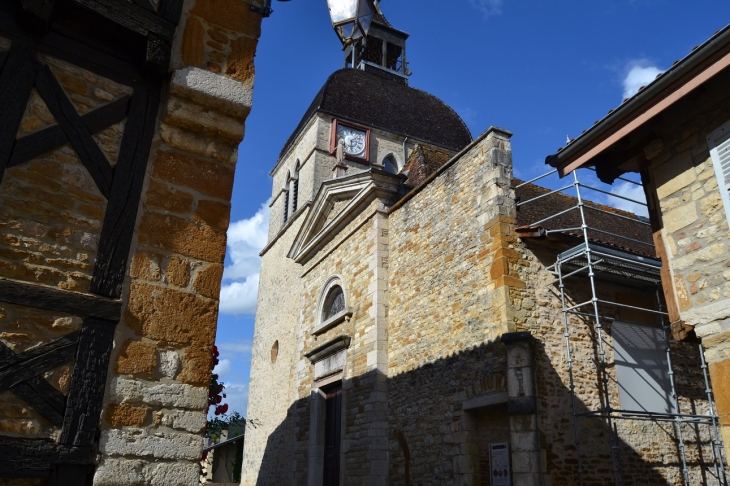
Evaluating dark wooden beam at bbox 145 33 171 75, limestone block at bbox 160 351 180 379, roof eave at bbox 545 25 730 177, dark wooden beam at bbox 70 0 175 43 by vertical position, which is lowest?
limestone block at bbox 160 351 180 379

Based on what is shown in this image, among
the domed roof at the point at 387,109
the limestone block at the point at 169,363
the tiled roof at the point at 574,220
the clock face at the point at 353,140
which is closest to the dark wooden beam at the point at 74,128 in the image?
the limestone block at the point at 169,363

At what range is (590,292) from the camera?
8.29 meters

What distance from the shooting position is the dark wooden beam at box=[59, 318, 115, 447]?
276 centimetres

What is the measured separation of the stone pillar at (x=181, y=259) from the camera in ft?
9.70

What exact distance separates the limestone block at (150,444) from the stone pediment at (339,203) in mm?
8045

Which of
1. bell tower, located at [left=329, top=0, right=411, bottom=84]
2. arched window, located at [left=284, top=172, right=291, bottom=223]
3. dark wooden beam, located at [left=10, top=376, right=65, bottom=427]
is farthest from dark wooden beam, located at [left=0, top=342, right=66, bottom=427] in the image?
bell tower, located at [left=329, top=0, right=411, bottom=84]

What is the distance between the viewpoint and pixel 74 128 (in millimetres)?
3172

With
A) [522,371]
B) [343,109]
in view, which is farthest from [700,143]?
[343,109]

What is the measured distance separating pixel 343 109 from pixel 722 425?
18016 mm

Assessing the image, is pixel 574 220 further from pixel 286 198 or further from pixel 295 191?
pixel 286 198

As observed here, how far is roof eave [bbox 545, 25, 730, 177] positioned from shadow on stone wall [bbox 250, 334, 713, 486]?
9.04 ft

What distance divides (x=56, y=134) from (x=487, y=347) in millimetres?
5845

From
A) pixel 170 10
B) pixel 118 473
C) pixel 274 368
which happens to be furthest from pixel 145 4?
pixel 274 368

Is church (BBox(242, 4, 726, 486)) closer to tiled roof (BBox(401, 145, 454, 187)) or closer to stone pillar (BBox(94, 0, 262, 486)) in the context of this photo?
tiled roof (BBox(401, 145, 454, 187))
